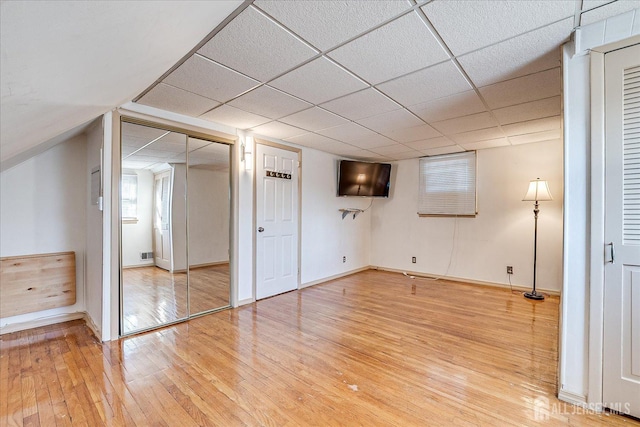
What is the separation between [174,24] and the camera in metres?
1.44

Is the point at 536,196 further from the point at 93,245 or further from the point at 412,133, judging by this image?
the point at 93,245

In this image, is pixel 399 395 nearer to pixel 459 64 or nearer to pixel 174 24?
pixel 459 64

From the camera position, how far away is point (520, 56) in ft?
6.56

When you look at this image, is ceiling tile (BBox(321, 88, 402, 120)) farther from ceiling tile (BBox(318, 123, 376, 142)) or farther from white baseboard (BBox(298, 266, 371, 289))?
white baseboard (BBox(298, 266, 371, 289))

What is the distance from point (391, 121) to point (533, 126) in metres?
1.92

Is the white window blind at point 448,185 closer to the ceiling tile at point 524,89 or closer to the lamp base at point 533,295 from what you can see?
the lamp base at point 533,295

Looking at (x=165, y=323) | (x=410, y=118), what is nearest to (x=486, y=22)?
(x=410, y=118)

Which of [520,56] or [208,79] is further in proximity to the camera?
[208,79]

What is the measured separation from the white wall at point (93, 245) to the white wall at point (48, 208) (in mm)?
140

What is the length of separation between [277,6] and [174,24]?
21.5 inches

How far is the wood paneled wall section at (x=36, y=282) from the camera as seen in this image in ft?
9.37

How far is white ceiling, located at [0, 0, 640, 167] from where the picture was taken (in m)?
1.11

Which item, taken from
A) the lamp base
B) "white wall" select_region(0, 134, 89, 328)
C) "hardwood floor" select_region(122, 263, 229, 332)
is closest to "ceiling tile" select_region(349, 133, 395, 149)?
"hardwood floor" select_region(122, 263, 229, 332)

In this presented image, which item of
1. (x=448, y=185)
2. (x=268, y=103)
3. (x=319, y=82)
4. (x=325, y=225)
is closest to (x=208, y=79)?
(x=268, y=103)
